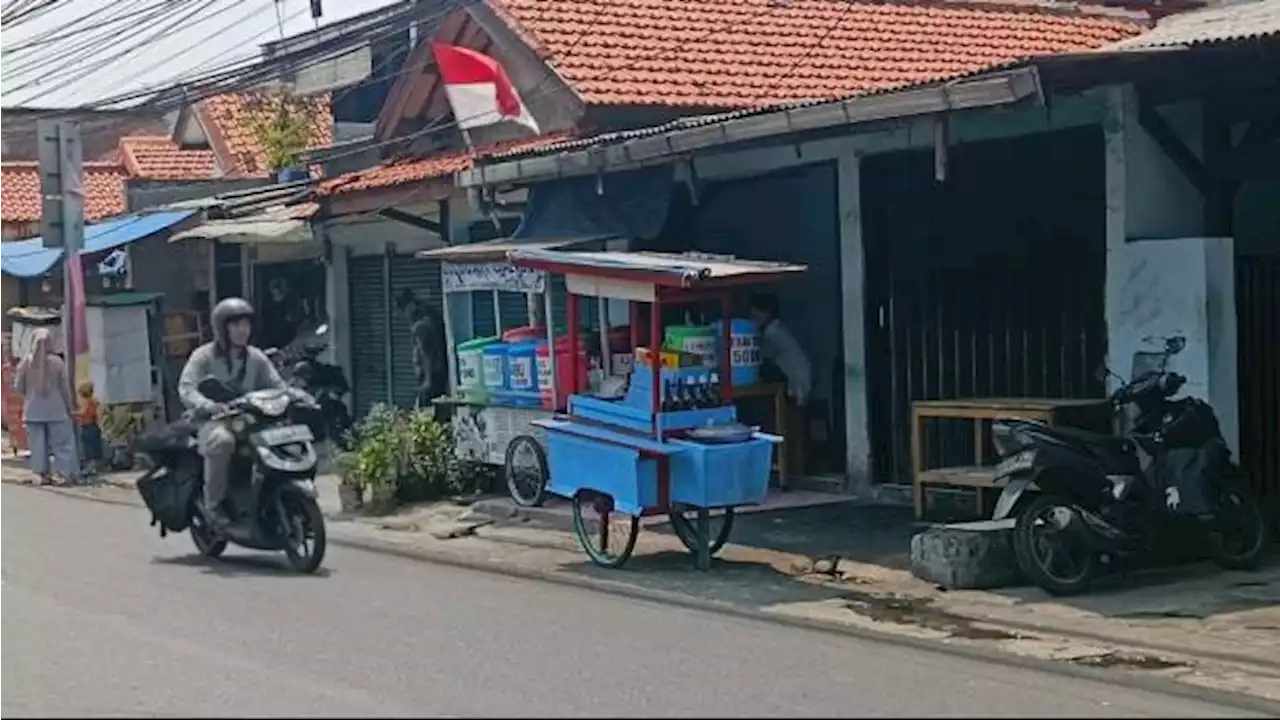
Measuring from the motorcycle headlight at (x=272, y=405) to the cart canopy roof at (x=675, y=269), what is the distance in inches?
82.5

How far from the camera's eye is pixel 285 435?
39.2 feet

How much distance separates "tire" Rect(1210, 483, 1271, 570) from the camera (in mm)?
11008

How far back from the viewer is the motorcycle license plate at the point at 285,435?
11.9 m

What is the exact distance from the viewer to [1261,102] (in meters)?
11.5

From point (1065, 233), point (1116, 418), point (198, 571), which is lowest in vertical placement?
point (198, 571)

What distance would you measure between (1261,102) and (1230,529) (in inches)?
107

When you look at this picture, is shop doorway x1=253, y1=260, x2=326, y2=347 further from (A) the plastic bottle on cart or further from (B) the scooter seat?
(B) the scooter seat

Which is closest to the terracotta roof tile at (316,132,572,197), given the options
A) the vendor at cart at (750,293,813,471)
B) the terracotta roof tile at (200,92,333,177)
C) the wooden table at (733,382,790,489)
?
the vendor at cart at (750,293,813,471)

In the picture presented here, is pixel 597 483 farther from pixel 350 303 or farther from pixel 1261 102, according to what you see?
pixel 350 303

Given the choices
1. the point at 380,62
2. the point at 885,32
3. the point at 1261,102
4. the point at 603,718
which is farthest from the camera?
the point at 380,62

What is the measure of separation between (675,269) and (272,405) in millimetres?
2820

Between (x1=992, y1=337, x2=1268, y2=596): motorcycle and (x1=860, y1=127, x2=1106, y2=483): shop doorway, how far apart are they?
159 centimetres

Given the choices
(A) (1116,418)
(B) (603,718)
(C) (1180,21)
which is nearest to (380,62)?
(C) (1180,21)

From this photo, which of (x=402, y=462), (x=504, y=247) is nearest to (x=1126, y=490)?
(x=504, y=247)
